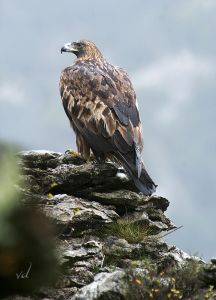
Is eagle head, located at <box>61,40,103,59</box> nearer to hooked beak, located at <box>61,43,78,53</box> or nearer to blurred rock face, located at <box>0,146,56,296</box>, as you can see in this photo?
hooked beak, located at <box>61,43,78,53</box>

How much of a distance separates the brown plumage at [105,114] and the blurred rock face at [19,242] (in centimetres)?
471

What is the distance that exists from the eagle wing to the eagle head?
106 cm

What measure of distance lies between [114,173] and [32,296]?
446cm

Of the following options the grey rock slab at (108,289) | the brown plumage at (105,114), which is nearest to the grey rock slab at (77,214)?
the brown plumage at (105,114)

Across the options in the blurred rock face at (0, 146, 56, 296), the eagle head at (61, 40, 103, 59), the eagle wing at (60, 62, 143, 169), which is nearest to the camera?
the blurred rock face at (0, 146, 56, 296)

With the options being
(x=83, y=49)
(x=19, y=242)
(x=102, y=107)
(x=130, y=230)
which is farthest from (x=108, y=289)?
(x=83, y=49)

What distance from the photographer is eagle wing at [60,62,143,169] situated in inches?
547

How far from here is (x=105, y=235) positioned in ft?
39.1

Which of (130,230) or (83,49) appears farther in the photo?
(83,49)

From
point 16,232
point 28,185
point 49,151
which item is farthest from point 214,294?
point 49,151

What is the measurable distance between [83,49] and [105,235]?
647cm
